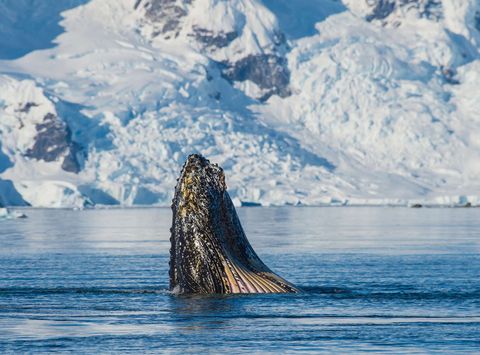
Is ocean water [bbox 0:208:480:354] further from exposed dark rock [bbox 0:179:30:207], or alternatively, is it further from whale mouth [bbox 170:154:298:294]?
exposed dark rock [bbox 0:179:30:207]

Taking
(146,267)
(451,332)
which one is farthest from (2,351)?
(146,267)

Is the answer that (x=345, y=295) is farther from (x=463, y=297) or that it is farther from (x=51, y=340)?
(x=51, y=340)

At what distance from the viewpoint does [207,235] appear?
2842 cm

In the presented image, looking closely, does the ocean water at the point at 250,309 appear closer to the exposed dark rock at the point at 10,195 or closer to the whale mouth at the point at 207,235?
the whale mouth at the point at 207,235

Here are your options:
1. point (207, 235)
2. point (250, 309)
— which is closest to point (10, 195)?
point (250, 309)

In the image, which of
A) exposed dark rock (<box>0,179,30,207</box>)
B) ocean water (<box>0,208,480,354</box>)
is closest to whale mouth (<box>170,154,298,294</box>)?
ocean water (<box>0,208,480,354</box>)

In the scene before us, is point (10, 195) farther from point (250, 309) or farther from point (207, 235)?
point (207, 235)

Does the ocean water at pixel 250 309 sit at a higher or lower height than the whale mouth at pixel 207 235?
lower

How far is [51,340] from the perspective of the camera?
24906mm

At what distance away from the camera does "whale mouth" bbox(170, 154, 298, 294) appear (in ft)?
93.2

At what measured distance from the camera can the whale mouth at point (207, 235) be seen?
28422 millimetres

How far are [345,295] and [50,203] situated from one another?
480 feet

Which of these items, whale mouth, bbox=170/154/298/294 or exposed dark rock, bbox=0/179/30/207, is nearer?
whale mouth, bbox=170/154/298/294

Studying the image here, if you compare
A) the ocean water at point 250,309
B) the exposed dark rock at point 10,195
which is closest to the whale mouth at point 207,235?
the ocean water at point 250,309
